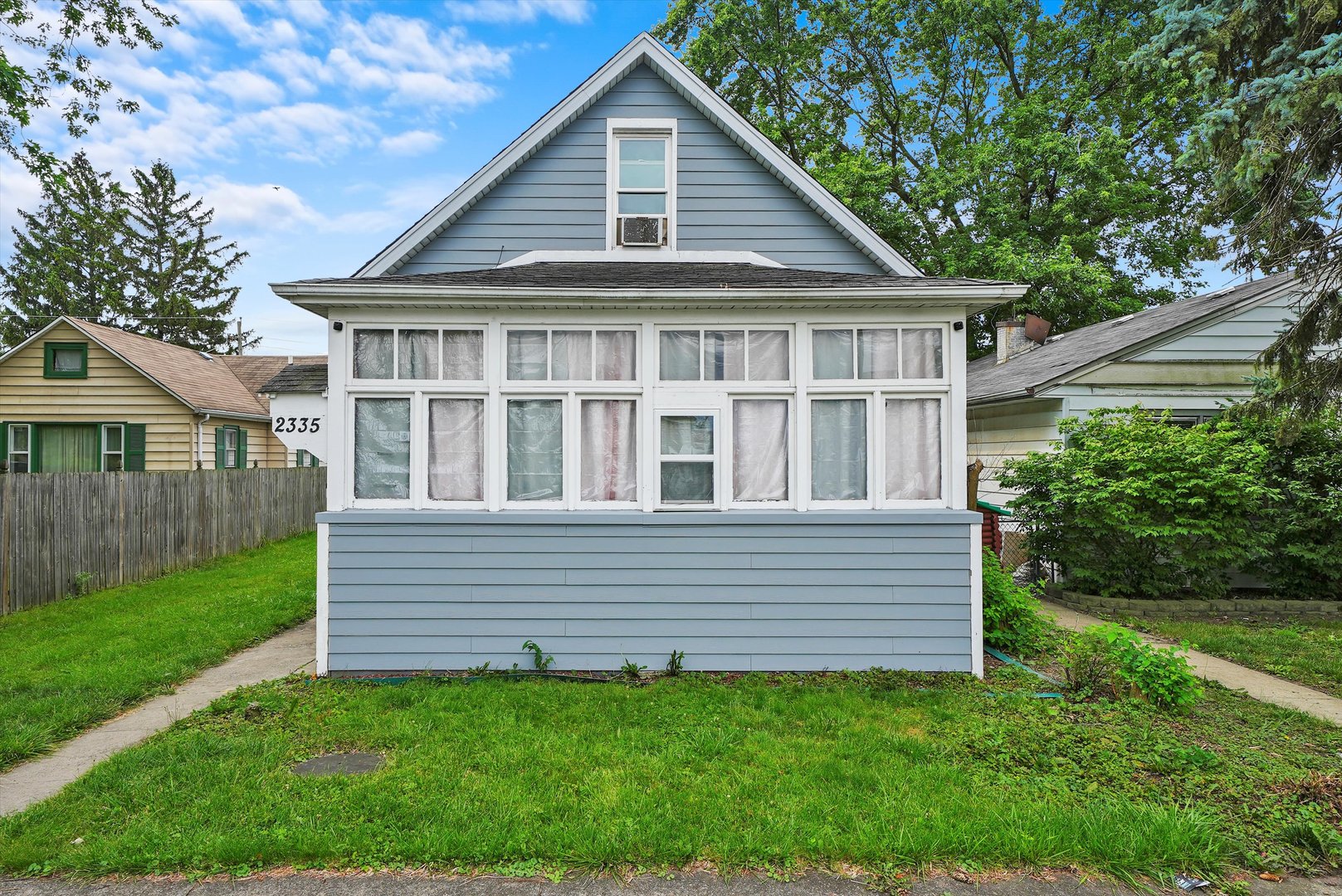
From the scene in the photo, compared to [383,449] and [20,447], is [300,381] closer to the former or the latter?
[383,449]

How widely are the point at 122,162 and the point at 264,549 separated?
35.9m

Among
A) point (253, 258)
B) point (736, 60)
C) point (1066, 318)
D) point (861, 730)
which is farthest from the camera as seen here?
point (253, 258)

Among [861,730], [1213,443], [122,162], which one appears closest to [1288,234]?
[1213,443]

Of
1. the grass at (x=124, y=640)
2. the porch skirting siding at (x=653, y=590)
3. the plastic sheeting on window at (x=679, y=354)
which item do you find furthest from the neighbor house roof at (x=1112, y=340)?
the grass at (x=124, y=640)

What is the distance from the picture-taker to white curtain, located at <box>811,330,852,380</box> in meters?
5.60

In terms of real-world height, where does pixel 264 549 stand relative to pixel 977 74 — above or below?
below

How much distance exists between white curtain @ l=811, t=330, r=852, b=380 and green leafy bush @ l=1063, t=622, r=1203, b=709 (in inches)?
111

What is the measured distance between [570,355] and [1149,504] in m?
7.24

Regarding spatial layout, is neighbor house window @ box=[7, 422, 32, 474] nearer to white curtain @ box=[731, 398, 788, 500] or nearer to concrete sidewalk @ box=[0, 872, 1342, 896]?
concrete sidewalk @ box=[0, 872, 1342, 896]

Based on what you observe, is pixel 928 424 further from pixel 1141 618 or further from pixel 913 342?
pixel 1141 618

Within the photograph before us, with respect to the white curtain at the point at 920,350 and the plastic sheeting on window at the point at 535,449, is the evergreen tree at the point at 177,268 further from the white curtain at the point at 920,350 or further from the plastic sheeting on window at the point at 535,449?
the white curtain at the point at 920,350

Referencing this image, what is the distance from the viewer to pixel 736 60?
63.2 feet

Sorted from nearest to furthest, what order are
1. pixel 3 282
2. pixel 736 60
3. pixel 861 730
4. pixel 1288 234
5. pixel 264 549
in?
pixel 861 730 → pixel 1288 234 → pixel 264 549 → pixel 736 60 → pixel 3 282

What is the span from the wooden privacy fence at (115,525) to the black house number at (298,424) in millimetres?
5058
